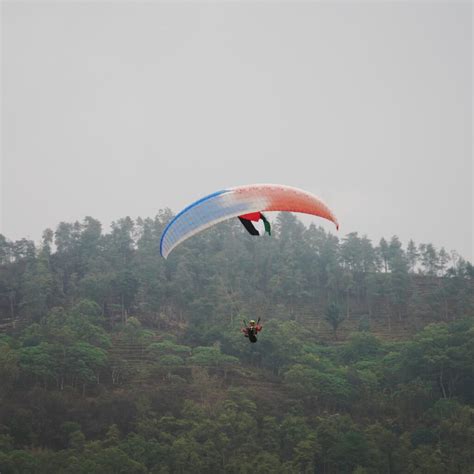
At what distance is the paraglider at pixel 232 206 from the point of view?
61.6ft

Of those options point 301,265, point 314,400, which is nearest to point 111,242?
point 301,265

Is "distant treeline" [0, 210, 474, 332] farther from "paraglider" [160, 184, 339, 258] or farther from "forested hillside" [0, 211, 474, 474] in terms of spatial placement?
"paraglider" [160, 184, 339, 258]

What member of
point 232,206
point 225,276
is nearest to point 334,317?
point 225,276

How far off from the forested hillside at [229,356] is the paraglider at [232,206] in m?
19.8

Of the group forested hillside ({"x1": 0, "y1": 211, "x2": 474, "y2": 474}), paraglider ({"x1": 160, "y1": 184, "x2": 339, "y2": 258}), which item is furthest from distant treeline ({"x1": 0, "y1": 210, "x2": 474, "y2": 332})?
paraglider ({"x1": 160, "y1": 184, "x2": 339, "y2": 258})

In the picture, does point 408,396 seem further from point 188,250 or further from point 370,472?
point 188,250

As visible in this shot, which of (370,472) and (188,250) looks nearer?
(370,472)

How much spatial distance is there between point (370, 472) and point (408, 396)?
11.6m

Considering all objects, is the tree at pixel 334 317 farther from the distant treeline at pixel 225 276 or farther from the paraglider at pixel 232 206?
the paraglider at pixel 232 206

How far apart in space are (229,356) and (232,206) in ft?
116

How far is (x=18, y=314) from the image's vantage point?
64.3 meters

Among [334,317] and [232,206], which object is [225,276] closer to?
[334,317]

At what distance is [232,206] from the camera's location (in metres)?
18.8

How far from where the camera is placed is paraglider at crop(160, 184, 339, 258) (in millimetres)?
18781
